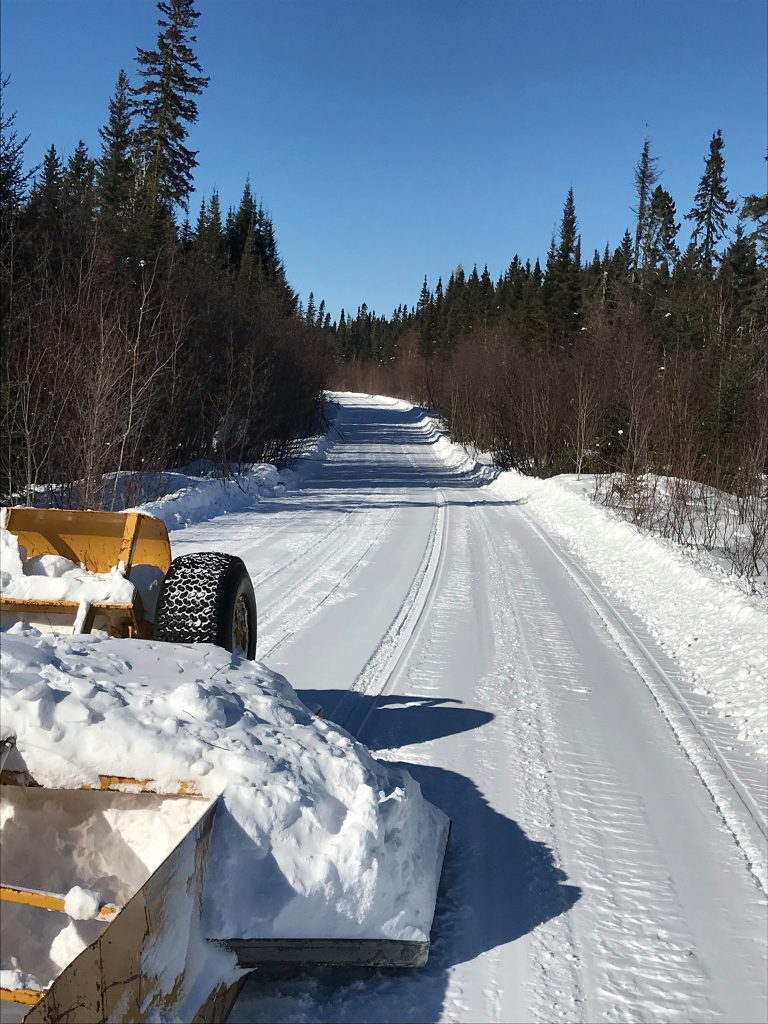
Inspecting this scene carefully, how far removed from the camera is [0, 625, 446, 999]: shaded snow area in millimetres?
2721

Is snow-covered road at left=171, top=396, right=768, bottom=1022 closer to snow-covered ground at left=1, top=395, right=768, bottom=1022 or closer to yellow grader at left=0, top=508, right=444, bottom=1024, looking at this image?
snow-covered ground at left=1, top=395, right=768, bottom=1022

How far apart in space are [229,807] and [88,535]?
2.96 meters

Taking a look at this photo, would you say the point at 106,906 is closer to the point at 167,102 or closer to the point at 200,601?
the point at 200,601

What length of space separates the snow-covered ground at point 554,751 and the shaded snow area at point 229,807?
1.18 ft

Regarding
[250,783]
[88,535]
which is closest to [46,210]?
[88,535]

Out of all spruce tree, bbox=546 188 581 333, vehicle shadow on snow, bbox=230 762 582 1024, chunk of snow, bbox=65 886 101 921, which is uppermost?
spruce tree, bbox=546 188 581 333

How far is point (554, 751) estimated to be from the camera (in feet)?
17.1

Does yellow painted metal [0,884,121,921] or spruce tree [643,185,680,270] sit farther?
spruce tree [643,185,680,270]

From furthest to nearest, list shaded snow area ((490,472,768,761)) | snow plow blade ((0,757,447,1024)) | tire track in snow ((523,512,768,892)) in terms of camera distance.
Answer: shaded snow area ((490,472,768,761)) < tire track in snow ((523,512,768,892)) < snow plow blade ((0,757,447,1024))

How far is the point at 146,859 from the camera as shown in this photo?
9.01ft

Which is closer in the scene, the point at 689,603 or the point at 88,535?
the point at 88,535

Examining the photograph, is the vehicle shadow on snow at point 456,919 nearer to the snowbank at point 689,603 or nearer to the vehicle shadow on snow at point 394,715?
the vehicle shadow on snow at point 394,715

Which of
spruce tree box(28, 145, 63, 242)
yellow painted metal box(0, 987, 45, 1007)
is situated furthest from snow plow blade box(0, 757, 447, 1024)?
spruce tree box(28, 145, 63, 242)

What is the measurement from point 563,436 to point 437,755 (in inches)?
871
